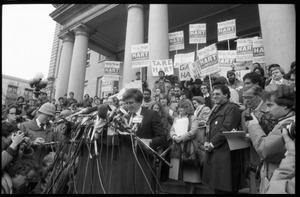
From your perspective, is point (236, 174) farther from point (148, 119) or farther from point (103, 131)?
point (103, 131)

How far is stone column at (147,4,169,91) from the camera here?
33.7 feet

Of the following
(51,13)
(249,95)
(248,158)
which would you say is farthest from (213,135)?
(51,13)

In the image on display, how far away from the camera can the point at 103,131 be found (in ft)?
9.16

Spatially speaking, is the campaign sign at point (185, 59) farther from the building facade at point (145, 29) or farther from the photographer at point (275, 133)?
the photographer at point (275, 133)

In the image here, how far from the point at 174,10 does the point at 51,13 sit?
31.2 ft

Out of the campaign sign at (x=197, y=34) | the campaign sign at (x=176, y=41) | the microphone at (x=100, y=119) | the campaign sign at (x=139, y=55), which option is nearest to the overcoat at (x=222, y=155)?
the microphone at (x=100, y=119)

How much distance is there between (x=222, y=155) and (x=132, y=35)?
935 cm

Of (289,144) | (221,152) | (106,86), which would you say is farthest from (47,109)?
(106,86)

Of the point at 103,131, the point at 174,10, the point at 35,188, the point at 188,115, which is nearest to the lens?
the point at 103,131

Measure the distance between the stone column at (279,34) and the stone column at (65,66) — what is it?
13.1 m

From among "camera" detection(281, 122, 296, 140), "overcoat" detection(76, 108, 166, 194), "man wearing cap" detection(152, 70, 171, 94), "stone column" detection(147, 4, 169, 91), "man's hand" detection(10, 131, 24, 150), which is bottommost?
"overcoat" detection(76, 108, 166, 194)

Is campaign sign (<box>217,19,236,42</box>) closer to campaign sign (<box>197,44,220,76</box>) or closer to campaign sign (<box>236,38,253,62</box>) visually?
campaign sign (<box>236,38,253,62</box>)

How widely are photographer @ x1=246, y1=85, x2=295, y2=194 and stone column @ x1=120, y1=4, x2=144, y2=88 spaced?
869 centimetres

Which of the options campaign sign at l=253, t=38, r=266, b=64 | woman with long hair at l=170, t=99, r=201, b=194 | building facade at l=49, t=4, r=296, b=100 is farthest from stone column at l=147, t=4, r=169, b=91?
woman with long hair at l=170, t=99, r=201, b=194
